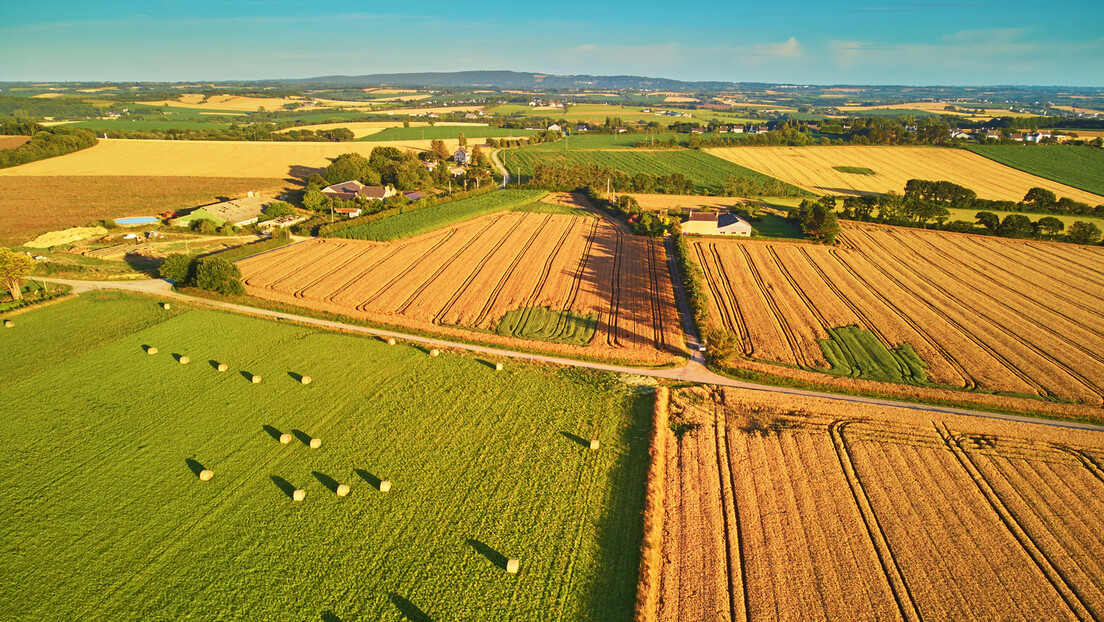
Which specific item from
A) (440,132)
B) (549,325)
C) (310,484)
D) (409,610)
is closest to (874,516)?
(409,610)

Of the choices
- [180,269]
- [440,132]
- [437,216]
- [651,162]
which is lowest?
[180,269]

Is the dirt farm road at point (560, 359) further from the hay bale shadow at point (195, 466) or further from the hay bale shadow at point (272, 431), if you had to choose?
the hay bale shadow at point (195, 466)

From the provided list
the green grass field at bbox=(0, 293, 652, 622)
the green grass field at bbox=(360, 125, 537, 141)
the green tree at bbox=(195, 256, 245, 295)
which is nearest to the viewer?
the green grass field at bbox=(0, 293, 652, 622)

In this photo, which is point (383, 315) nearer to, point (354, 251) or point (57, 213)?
point (354, 251)

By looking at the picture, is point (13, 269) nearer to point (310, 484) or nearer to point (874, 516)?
point (310, 484)

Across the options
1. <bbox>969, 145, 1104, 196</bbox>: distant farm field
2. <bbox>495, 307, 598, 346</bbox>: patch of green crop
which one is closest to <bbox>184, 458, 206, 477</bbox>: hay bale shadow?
<bbox>495, 307, 598, 346</bbox>: patch of green crop

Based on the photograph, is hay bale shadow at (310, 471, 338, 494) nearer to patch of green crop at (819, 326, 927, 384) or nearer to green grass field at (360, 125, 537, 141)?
patch of green crop at (819, 326, 927, 384)
